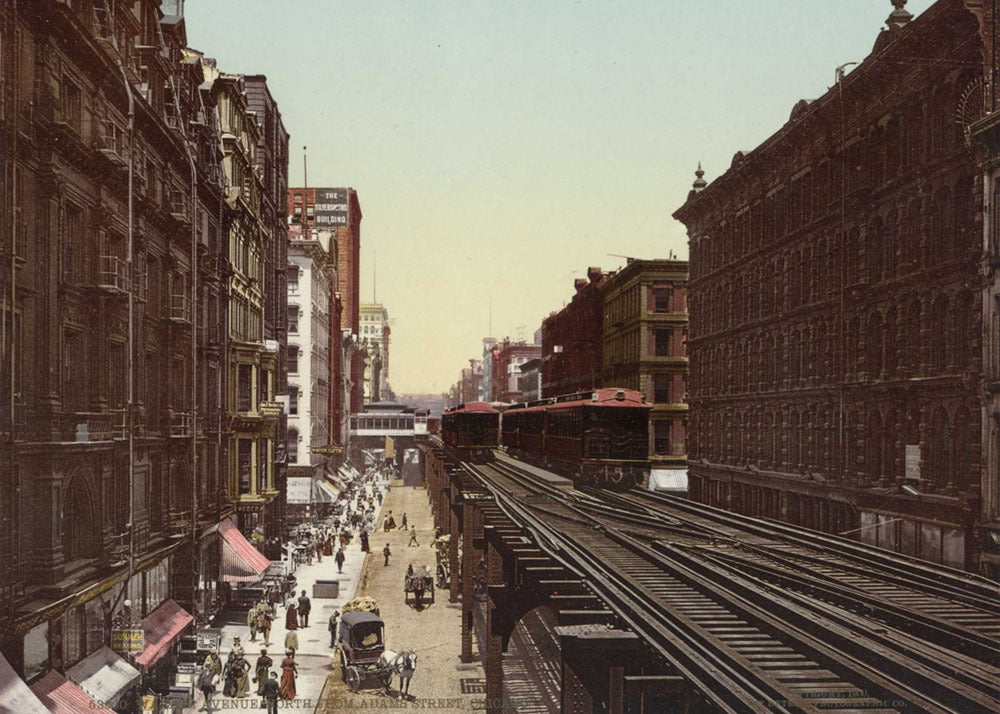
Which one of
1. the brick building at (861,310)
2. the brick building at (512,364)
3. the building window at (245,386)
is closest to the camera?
the brick building at (861,310)

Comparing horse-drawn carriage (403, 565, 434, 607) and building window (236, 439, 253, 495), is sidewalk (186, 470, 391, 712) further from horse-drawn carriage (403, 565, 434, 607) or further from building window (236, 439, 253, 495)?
building window (236, 439, 253, 495)

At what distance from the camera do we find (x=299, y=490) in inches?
2552

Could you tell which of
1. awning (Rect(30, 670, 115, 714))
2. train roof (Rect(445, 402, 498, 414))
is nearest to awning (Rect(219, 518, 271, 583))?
awning (Rect(30, 670, 115, 714))

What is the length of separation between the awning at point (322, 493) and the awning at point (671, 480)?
102ft

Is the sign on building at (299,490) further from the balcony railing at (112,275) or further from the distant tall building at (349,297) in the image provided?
the distant tall building at (349,297)

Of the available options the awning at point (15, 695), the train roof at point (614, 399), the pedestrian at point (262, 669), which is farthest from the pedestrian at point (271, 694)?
the train roof at point (614, 399)

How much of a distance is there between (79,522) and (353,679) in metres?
12.7

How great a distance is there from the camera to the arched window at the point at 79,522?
65.8 feet

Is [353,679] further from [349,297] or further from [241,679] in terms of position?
[349,297]

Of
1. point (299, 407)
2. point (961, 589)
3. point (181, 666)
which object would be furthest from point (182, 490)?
point (299, 407)

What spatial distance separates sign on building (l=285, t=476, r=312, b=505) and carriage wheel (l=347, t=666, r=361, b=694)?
33785 mm

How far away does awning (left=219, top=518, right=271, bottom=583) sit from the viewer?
37.2 metres

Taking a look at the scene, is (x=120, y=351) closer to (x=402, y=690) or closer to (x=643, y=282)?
(x=402, y=690)

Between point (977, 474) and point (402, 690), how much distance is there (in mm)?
17786
